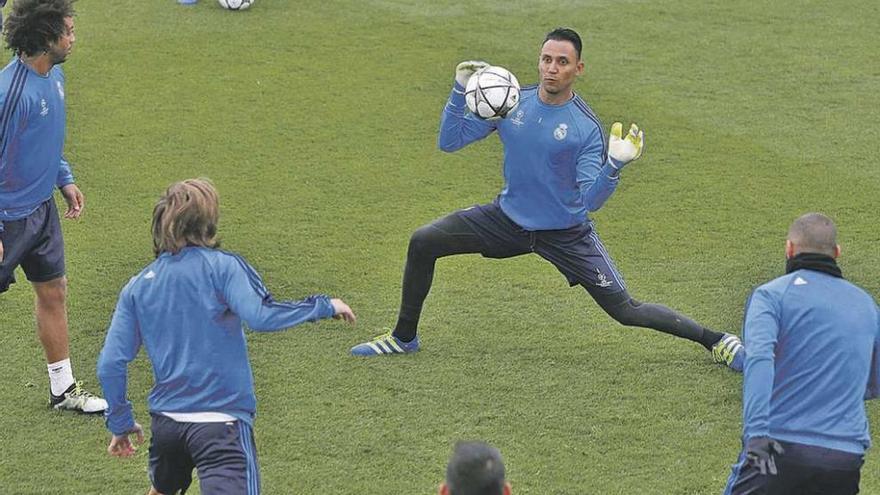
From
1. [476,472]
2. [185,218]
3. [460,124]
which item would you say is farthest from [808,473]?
[460,124]

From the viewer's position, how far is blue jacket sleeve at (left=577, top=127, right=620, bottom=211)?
26.5 ft

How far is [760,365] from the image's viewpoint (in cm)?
569

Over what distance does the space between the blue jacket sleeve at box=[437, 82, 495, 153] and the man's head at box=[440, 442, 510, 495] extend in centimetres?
431

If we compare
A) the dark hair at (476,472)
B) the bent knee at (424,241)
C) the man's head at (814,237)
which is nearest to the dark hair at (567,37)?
the bent knee at (424,241)

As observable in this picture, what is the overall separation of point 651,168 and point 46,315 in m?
6.06

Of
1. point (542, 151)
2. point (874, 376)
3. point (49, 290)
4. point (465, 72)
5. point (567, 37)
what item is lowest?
point (49, 290)

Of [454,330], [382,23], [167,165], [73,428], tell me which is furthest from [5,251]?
[382,23]

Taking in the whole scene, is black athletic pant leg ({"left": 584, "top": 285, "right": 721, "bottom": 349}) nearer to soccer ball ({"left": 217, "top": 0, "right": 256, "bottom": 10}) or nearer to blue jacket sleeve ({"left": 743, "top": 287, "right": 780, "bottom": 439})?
blue jacket sleeve ({"left": 743, "top": 287, "right": 780, "bottom": 439})

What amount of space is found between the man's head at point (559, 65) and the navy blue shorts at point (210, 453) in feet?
11.1

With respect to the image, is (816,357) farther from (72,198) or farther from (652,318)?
(72,198)

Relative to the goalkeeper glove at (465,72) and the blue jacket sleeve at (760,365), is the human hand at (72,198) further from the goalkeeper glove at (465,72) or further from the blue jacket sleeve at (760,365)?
the blue jacket sleeve at (760,365)

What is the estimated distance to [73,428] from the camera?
Answer: 26.6 ft

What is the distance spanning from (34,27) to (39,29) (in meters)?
0.03

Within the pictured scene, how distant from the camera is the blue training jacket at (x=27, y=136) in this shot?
773 cm
